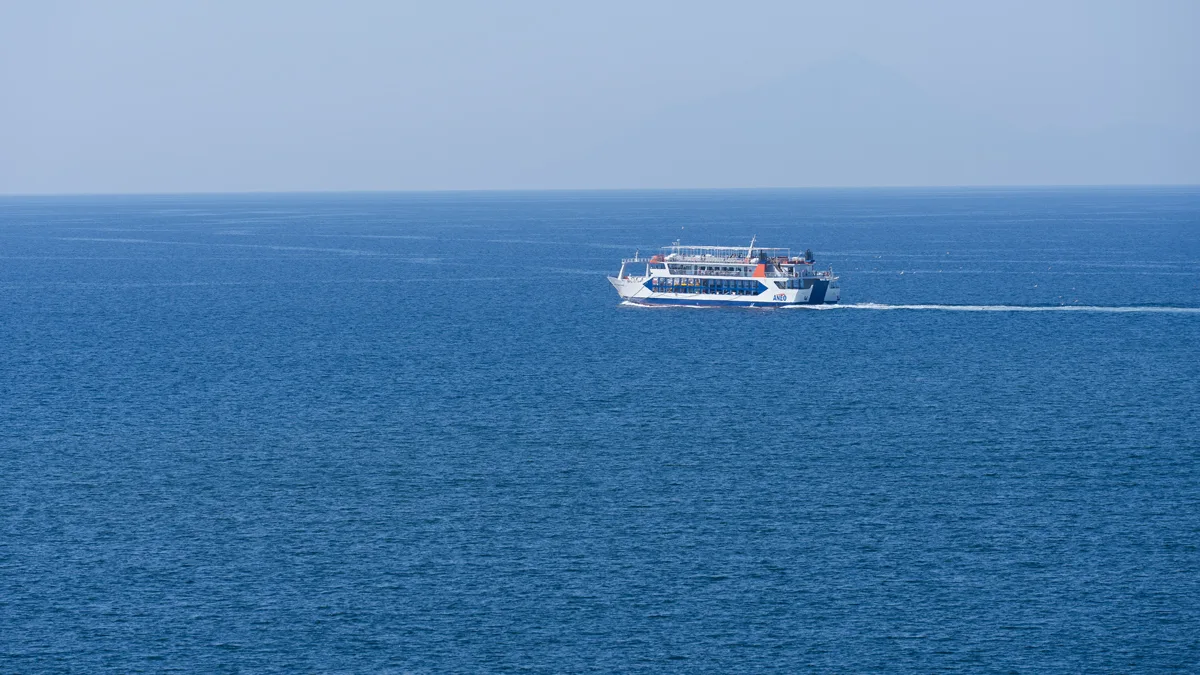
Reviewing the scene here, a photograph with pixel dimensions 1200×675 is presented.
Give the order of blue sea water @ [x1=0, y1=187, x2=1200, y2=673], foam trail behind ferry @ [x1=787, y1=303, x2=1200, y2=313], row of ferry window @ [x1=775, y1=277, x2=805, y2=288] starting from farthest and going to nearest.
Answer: row of ferry window @ [x1=775, y1=277, x2=805, y2=288], foam trail behind ferry @ [x1=787, y1=303, x2=1200, y2=313], blue sea water @ [x1=0, y1=187, x2=1200, y2=673]

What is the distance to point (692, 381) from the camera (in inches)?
5453

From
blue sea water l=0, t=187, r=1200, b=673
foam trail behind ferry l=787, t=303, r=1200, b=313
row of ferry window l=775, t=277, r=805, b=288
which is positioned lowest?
blue sea water l=0, t=187, r=1200, b=673

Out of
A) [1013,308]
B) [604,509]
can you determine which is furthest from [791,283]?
[604,509]

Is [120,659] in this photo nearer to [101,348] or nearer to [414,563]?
[414,563]

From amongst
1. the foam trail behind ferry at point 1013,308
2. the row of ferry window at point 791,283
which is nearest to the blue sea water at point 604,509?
the foam trail behind ferry at point 1013,308

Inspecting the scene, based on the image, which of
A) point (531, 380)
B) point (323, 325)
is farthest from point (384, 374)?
point (323, 325)

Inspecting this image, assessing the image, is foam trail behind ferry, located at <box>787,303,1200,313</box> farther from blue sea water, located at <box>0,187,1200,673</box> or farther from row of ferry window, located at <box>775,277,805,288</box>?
blue sea water, located at <box>0,187,1200,673</box>

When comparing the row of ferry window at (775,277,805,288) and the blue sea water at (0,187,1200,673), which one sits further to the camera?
the row of ferry window at (775,277,805,288)

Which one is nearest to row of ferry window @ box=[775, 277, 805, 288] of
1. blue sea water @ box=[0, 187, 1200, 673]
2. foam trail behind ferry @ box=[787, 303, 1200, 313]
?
foam trail behind ferry @ box=[787, 303, 1200, 313]

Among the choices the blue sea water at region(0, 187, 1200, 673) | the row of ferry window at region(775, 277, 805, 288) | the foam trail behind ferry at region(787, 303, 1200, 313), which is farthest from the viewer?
the row of ferry window at region(775, 277, 805, 288)

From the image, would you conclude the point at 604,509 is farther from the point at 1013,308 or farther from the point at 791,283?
the point at 1013,308

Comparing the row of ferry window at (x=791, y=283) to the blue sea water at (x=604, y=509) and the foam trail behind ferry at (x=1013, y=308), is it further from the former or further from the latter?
the blue sea water at (x=604, y=509)

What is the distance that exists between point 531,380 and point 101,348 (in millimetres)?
54211

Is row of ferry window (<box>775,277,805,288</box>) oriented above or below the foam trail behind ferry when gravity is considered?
above
